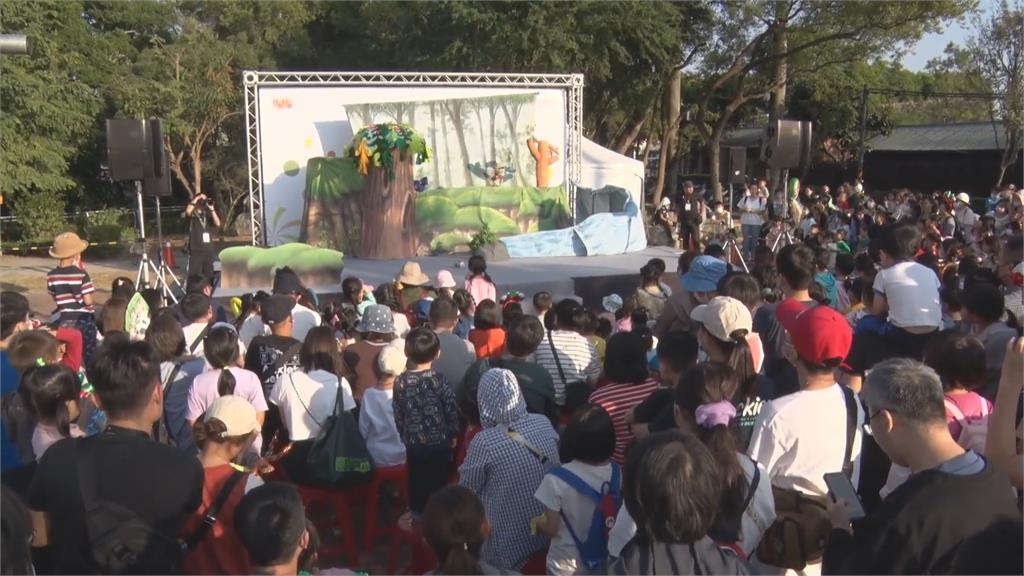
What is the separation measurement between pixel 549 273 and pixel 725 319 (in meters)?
8.82

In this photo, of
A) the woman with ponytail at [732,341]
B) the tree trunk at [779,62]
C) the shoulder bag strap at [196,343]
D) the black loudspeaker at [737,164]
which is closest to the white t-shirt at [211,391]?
the shoulder bag strap at [196,343]

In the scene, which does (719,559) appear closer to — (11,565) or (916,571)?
(916,571)

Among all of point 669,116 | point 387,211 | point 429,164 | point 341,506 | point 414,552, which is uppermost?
point 669,116

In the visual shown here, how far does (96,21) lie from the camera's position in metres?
25.3

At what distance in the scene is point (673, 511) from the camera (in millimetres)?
1974

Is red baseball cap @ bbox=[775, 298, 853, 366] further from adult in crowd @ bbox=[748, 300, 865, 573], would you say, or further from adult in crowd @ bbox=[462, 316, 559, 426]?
adult in crowd @ bbox=[462, 316, 559, 426]

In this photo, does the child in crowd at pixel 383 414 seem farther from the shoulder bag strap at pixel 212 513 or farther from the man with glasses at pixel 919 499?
the man with glasses at pixel 919 499

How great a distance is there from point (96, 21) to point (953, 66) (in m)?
28.8

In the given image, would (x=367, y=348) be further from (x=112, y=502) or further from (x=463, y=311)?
(x=112, y=502)

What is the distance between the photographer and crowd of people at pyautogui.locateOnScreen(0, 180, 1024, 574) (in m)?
2.01

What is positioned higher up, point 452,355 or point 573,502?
point 452,355

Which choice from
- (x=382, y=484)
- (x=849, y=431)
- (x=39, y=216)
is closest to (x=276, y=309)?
(x=382, y=484)

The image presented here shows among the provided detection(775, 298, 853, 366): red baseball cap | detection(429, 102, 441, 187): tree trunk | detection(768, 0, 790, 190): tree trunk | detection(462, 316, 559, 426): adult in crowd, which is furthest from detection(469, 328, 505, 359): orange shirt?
detection(768, 0, 790, 190): tree trunk

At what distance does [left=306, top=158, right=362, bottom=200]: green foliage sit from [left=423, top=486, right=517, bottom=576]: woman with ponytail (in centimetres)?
1241
